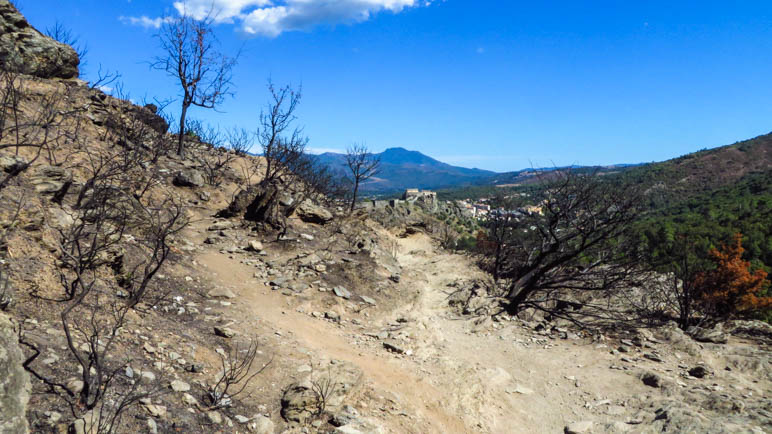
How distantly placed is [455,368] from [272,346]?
3.86m

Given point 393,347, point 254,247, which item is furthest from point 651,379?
point 254,247

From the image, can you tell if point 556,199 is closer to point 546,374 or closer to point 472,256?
point 546,374

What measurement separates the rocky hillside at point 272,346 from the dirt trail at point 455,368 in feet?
0.14

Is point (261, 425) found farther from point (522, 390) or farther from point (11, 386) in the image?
point (522, 390)

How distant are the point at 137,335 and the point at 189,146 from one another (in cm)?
2032

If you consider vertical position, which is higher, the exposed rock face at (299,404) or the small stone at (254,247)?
the small stone at (254,247)

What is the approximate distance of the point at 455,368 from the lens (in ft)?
25.0

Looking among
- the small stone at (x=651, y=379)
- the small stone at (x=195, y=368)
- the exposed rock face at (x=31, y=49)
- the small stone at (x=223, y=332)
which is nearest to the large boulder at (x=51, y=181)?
the small stone at (x=223, y=332)

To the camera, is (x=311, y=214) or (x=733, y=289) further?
(x=311, y=214)

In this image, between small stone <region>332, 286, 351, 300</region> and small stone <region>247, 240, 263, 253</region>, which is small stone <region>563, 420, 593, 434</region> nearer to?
small stone <region>332, 286, 351, 300</region>

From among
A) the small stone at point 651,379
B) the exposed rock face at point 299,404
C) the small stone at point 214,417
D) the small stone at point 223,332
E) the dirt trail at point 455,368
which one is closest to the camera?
the small stone at point 214,417

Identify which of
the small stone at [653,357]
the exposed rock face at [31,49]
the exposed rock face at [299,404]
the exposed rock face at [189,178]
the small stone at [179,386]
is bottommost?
the small stone at [653,357]

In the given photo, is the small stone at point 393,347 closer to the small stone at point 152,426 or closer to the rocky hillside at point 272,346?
the rocky hillside at point 272,346

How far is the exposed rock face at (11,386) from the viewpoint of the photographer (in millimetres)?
2617
